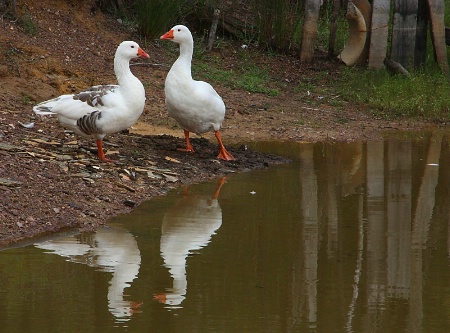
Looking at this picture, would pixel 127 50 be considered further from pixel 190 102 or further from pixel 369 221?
pixel 369 221

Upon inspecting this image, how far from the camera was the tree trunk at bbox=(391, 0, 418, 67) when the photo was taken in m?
14.9

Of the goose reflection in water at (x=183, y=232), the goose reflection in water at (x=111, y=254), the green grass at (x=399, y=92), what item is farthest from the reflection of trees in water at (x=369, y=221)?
the green grass at (x=399, y=92)

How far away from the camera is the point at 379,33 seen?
1488 centimetres

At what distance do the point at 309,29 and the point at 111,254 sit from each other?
359 inches

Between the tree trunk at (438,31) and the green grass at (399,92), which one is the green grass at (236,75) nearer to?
the green grass at (399,92)

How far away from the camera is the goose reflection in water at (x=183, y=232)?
5.88 meters

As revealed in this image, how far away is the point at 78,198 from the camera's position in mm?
7871

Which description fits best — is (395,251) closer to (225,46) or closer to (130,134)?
(130,134)

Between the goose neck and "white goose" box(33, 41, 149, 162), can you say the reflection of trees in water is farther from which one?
the goose neck

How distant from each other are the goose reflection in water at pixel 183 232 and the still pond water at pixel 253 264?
14mm

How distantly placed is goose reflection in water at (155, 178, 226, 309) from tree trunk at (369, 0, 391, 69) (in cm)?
670

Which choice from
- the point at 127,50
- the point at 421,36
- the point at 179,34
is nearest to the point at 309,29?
the point at 421,36

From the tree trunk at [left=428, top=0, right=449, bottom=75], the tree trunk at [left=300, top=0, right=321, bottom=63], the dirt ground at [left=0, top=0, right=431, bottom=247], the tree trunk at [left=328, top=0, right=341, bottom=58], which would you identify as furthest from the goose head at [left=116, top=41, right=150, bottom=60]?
the tree trunk at [left=428, top=0, right=449, bottom=75]

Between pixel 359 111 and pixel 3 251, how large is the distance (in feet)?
26.3
